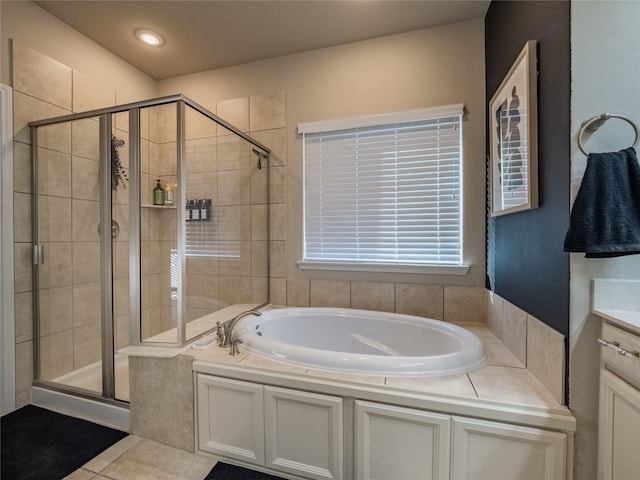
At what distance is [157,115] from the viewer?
169cm

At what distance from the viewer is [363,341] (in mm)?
2016

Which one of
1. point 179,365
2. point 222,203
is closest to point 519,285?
point 179,365

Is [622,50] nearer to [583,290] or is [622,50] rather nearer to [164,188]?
[583,290]

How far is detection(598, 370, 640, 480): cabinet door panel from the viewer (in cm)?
81

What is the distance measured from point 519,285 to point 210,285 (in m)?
1.91

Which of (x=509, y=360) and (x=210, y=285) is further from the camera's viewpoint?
(x=210, y=285)

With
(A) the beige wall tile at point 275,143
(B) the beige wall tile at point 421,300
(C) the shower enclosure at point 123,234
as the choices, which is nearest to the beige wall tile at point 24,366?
(C) the shower enclosure at point 123,234

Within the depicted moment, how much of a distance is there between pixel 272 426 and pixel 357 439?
0.41 meters

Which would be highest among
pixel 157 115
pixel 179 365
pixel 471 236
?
pixel 157 115

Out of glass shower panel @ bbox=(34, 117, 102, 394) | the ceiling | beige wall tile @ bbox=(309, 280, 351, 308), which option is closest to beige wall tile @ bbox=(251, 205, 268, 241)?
beige wall tile @ bbox=(309, 280, 351, 308)

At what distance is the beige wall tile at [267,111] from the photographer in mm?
2398

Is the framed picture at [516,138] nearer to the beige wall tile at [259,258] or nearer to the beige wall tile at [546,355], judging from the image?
the beige wall tile at [546,355]

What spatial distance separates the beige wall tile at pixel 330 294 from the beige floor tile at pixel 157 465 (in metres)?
1.22

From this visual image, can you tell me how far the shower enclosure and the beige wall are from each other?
0.57 meters
